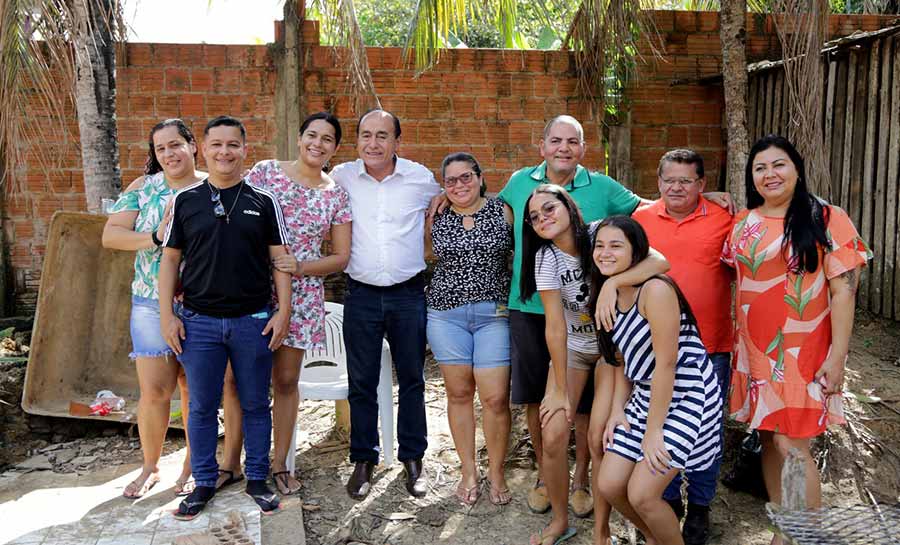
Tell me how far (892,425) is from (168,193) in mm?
4252

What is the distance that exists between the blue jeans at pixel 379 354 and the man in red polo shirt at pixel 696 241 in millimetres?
1275

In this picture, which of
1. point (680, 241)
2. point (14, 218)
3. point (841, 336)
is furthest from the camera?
point (14, 218)

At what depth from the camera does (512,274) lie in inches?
162

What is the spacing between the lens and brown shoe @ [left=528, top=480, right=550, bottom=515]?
163 inches

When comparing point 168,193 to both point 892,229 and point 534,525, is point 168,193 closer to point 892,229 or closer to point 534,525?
point 534,525

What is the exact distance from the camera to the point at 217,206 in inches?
148

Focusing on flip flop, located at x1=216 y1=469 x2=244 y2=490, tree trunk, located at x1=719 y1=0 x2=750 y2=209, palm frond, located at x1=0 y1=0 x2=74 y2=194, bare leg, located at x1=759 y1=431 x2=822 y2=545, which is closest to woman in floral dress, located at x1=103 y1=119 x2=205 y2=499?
flip flop, located at x1=216 y1=469 x2=244 y2=490

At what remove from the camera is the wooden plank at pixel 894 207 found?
5598mm

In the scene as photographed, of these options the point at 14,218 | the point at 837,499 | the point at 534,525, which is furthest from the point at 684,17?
the point at 14,218

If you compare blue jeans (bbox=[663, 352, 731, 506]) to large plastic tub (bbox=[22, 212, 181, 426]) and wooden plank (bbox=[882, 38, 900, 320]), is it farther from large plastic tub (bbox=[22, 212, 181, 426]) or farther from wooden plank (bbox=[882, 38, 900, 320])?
large plastic tub (bbox=[22, 212, 181, 426])

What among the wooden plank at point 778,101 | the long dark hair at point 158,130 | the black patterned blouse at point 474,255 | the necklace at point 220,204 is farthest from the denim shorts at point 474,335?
the wooden plank at point 778,101

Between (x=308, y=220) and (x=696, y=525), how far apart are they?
2.37 m

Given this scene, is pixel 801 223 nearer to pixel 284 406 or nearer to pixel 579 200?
pixel 579 200

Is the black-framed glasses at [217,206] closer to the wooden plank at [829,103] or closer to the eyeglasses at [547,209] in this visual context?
the eyeglasses at [547,209]
